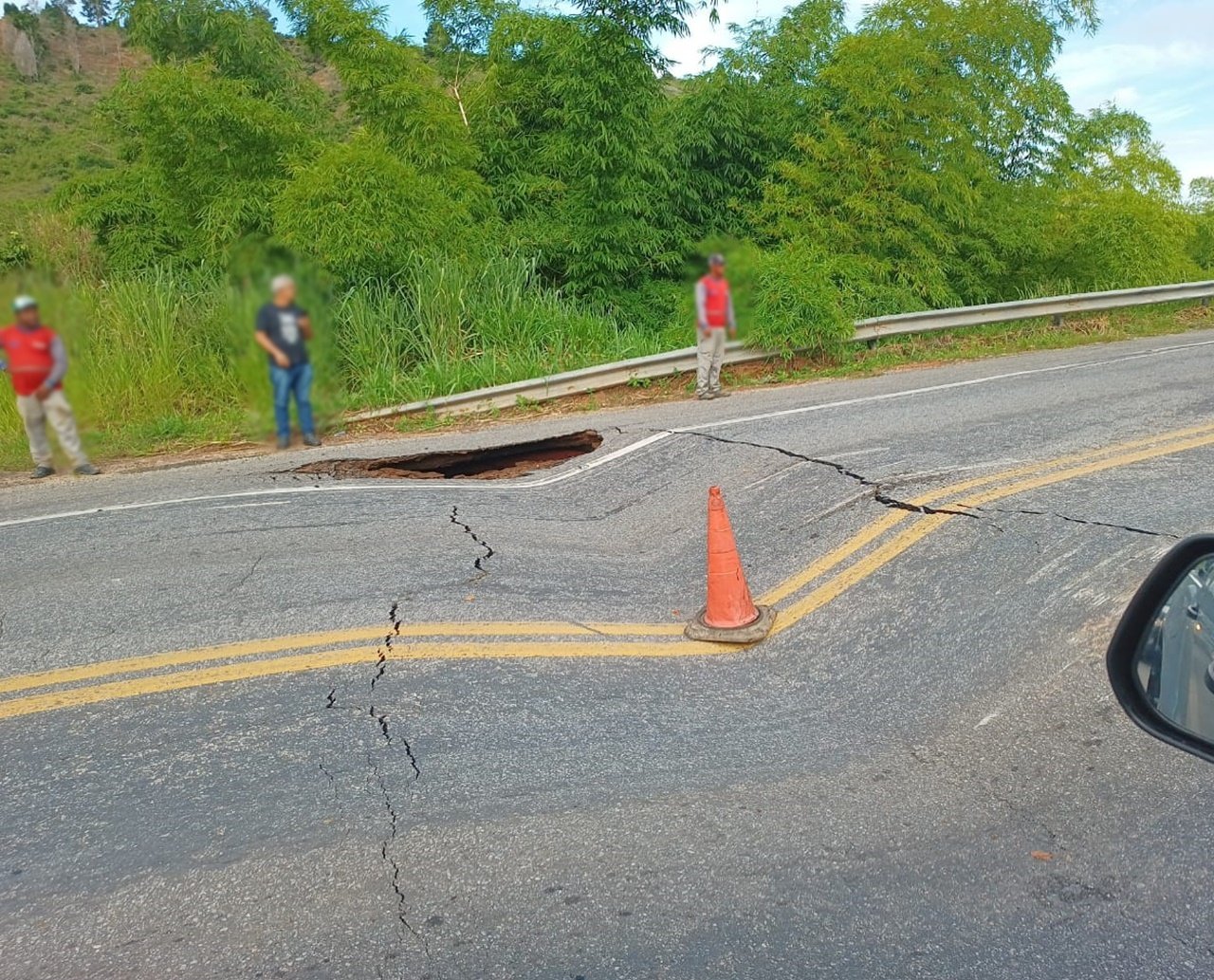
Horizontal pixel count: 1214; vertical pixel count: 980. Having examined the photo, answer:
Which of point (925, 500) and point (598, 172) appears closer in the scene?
Result: point (925, 500)

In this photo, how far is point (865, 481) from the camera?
680 cm

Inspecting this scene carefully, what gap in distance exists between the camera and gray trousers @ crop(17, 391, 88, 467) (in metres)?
3.89

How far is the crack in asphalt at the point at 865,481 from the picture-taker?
19.9ft

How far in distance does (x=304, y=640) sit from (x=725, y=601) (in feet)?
6.78

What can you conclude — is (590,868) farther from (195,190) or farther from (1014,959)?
(195,190)

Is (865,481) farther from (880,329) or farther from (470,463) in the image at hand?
(880,329)

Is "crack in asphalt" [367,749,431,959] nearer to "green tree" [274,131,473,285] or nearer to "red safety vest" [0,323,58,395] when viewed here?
"red safety vest" [0,323,58,395]

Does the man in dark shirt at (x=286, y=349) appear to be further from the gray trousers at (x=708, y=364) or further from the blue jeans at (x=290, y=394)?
the gray trousers at (x=708, y=364)

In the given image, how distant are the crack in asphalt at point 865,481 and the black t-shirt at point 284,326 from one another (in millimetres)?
4222

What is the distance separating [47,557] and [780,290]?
30.3 feet

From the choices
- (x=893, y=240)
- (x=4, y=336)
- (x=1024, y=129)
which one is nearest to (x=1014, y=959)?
(x=4, y=336)

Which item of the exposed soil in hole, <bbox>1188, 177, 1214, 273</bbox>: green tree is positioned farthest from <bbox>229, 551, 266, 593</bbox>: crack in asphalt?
<bbox>1188, 177, 1214, 273</bbox>: green tree

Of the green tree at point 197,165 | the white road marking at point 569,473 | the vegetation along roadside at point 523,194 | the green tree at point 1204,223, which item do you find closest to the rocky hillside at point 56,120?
the vegetation along roadside at point 523,194

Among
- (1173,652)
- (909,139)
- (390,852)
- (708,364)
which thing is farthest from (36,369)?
(909,139)
